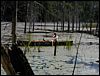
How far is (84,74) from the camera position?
5016 mm

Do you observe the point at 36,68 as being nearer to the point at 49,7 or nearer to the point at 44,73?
Result: the point at 44,73

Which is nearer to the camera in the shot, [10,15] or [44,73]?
[44,73]

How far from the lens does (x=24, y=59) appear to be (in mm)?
6457

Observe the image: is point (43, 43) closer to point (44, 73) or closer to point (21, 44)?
point (21, 44)

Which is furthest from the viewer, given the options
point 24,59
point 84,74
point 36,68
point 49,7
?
point 49,7

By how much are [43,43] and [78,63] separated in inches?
152

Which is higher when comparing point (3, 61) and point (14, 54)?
point (3, 61)

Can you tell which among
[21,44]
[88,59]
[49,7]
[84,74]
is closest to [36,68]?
[84,74]

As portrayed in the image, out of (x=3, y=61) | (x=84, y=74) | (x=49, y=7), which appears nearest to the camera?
(x=3, y=61)

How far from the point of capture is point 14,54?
758cm

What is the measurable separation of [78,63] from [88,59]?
2.37 ft

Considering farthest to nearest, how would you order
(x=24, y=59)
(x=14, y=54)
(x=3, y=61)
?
(x=14, y=54)
(x=24, y=59)
(x=3, y=61)

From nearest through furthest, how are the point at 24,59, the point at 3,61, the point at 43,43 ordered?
the point at 3,61 → the point at 24,59 → the point at 43,43

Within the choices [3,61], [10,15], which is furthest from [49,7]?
[3,61]
